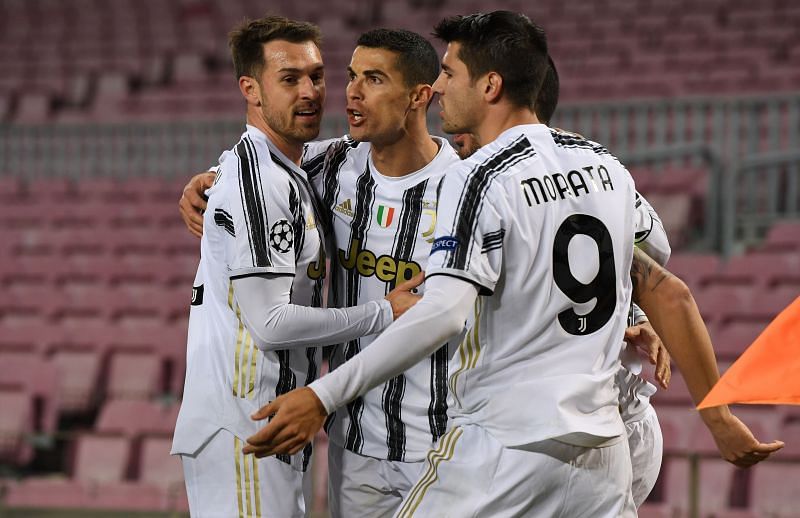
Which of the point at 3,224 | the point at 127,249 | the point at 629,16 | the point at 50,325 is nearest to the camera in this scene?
the point at 50,325

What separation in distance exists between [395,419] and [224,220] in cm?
73

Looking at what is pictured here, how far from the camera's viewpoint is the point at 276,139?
10.2 ft

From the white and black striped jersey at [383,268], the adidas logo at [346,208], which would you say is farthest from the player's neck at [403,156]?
the adidas logo at [346,208]

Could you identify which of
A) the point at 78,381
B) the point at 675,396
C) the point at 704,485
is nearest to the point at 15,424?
the point at 78,381

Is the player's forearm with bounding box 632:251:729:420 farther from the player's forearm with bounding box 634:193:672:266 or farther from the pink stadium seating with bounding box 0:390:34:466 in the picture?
the pink stadium seating with bounding box 0:390:34:466

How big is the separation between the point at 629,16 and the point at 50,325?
24.7 feet

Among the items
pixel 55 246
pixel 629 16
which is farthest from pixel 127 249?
pixel 629 16

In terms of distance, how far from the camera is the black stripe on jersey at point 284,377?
2941 millimetres

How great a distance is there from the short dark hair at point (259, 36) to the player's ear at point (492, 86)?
693mm

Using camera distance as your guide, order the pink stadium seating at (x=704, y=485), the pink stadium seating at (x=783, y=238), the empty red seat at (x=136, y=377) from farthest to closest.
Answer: the pink stadium seating at (x=783, y=238), the empty red seat at (x=136, y=377), the pink stadium seating at (x=704, y=485)

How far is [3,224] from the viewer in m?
10.3

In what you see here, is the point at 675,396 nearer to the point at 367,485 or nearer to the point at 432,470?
the point at 367,485

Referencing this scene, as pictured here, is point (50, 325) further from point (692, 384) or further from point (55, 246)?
point (692, 384)

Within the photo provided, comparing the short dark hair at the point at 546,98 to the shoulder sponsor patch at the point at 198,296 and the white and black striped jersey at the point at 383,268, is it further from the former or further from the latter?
the shoulder sponsor patch at the point at 198,296
